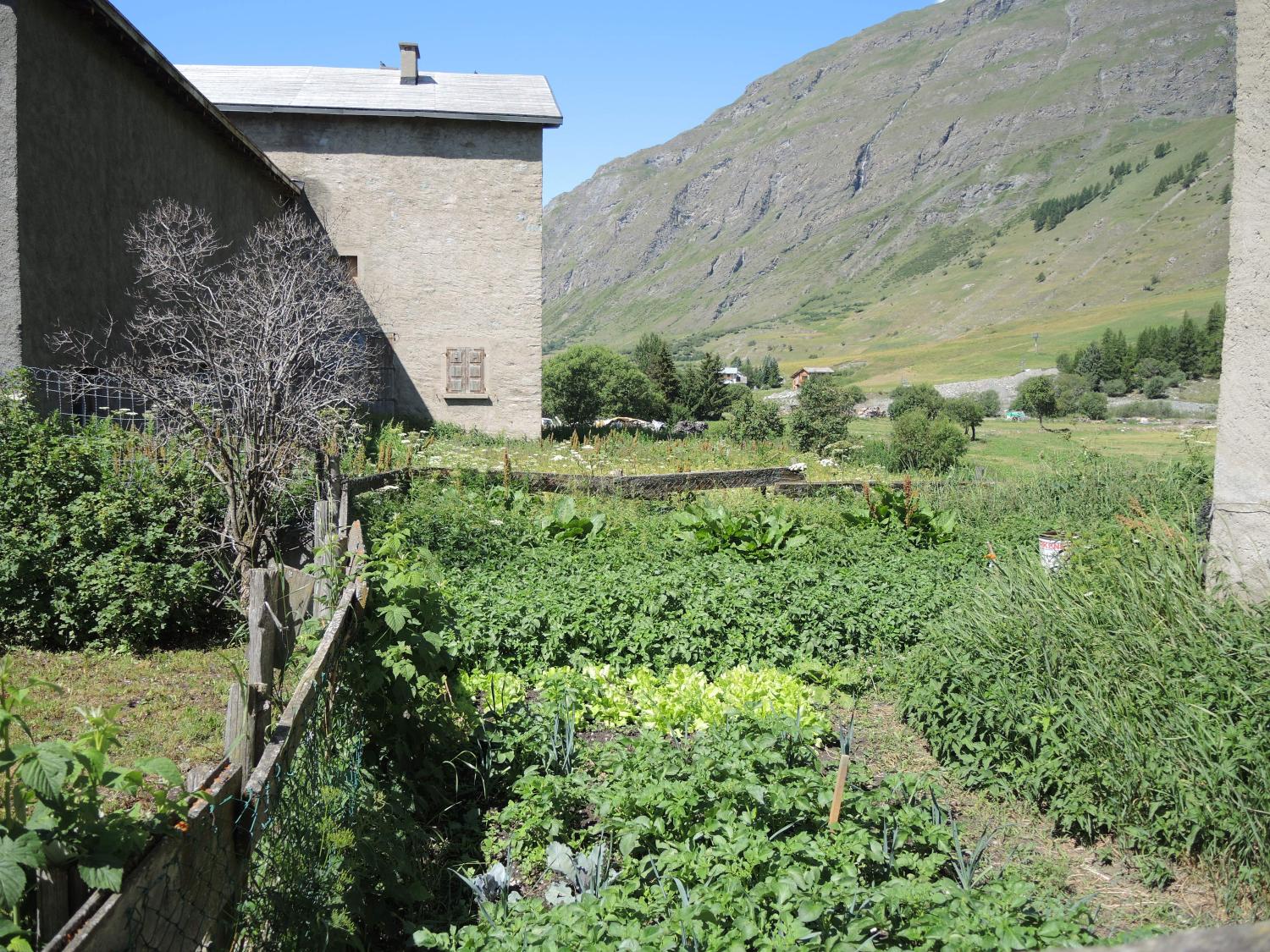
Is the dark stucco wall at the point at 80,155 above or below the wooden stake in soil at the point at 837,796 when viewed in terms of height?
above

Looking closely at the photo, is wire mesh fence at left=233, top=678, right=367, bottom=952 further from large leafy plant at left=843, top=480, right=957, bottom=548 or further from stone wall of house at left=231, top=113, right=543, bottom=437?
stone wall of house at left=231, top=113, right=543, bottom=437

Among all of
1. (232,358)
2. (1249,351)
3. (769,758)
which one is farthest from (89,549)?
(1249,351)

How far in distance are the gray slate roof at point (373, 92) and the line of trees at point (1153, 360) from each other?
6090 centimetres

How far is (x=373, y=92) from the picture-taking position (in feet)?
76.6

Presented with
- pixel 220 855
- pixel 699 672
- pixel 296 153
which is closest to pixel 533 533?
pixel 699 672

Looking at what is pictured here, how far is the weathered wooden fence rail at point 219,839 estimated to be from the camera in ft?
6.02

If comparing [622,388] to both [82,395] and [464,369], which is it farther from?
[82,395]

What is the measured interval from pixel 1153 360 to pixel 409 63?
72.8 meters

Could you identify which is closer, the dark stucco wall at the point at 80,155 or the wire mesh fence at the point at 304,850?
the wire mesh fence at the point at 304,850

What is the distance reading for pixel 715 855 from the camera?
Answer: 3244 mm

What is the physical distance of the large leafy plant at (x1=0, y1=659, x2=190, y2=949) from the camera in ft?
5.39

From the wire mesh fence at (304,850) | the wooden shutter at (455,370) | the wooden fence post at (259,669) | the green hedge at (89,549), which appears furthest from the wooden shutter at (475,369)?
the wooden fence post at (259,669)

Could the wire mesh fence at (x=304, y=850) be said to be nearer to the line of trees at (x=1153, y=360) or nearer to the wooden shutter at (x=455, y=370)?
the wooden shutter at (x=455, y=370)

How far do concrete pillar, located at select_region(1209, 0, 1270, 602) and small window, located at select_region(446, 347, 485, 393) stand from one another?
1921cm
